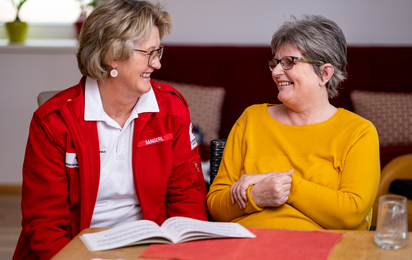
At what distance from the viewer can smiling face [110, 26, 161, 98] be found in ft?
5.15

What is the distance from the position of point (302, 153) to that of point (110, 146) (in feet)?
2.15

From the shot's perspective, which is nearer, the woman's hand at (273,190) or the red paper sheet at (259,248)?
the red paper sheet at (259,248)

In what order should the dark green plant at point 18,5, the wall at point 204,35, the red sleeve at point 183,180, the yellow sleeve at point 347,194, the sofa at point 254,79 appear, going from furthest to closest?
the dark green plant at point 18,5 < the wall at point 204,35 < the sofa at point 254,79 < the red sleeve at point 183,180 < the yellow sleeve at point 347,194

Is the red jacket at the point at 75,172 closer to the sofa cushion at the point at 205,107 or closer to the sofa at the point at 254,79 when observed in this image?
the sofa at the point at 254,79

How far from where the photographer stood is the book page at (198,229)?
110cm

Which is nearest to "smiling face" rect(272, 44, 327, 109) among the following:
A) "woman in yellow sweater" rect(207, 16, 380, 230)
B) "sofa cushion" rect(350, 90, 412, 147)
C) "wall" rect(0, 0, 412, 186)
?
"woman in yellow sweater" rect(207, 16, 380, 230)

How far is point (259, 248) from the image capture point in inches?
42.1

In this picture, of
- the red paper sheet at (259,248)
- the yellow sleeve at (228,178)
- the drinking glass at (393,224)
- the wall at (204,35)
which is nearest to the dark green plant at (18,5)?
the wall at (204,35)

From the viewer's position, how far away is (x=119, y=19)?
1.52 m

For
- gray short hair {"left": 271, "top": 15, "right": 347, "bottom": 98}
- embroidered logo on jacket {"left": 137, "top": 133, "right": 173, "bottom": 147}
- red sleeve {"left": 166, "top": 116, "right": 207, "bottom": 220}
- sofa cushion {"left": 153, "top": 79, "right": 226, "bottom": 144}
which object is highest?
gray short hair {"left": 271, "top": 15, "right": 347, "bottom": 98}

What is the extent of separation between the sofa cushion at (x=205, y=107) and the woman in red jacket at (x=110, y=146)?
4.98ft

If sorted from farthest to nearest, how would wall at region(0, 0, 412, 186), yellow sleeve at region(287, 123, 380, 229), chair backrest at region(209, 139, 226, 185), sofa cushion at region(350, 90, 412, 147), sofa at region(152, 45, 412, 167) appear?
wall at region(0, 0, 412, 186) < sofa at region(152, 45, 412, 167) < sofa cushion at region(350, 90, 412, 147) < chair backrest at region(209, 139, 226, 185) < yellow sleeve at region(287, 123, 380, 229)

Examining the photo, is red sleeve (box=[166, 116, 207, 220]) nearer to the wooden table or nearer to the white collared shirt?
the white collared shirt

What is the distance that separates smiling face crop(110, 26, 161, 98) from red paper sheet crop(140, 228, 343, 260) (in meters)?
0.66
